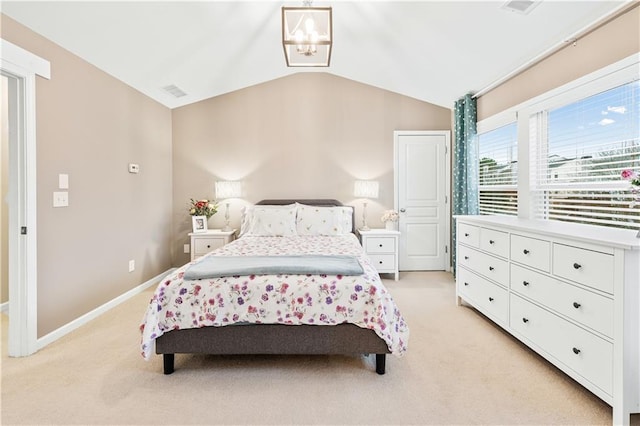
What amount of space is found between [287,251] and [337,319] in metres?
1.11

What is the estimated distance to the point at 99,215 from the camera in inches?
129

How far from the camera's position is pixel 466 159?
426 cm

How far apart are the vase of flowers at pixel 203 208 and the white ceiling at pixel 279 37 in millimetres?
1452

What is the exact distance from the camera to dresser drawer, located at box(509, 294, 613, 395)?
1.71 m

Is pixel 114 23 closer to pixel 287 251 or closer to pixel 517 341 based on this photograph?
pixel 287 251

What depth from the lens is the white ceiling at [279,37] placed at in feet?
8.43

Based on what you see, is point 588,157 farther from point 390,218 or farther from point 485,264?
point 390,218

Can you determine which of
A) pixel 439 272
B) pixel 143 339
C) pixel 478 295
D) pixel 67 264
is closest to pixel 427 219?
pixel 439 272

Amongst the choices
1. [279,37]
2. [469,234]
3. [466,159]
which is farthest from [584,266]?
[279,37]

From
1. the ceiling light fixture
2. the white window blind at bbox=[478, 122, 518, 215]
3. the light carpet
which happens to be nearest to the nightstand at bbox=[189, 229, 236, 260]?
the light carpet

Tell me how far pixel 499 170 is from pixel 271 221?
275 cm

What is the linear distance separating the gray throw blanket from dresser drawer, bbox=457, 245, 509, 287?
1197 millimetres

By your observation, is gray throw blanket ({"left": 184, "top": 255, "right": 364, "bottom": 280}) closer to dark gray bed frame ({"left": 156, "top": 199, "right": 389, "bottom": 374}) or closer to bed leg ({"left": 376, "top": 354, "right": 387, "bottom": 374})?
dark gray bed frame ({"left": 156, "top": 199, "right": 389, "bottom": 374})

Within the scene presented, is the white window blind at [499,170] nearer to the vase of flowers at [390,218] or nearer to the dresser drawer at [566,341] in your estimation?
the vase of flowers at [390,218]
